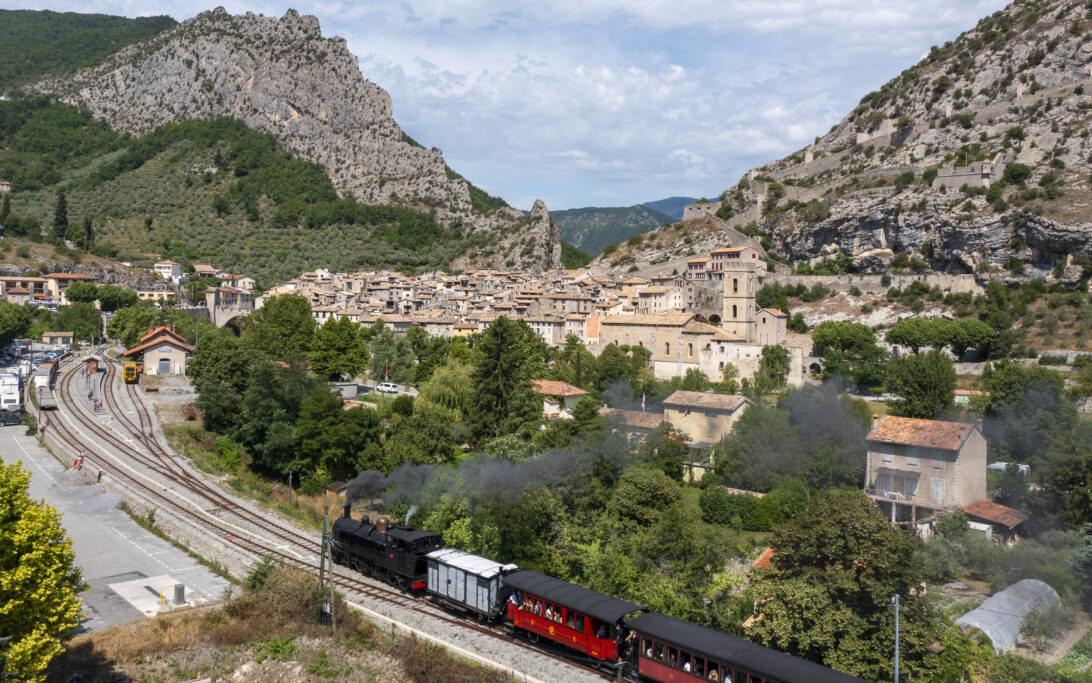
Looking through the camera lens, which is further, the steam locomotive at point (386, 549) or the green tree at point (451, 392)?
the green tree at point (451, 392)

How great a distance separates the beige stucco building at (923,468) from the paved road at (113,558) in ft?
83.8

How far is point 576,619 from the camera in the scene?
16.0m

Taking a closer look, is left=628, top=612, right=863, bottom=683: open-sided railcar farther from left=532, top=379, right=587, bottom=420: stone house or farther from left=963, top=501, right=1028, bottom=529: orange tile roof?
left=532, top=379, right=587, bottom=420: stone house

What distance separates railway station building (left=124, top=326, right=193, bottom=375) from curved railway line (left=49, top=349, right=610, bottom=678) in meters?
5.84

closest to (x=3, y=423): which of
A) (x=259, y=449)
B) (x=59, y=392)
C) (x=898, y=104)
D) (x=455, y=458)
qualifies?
(x=59, y=392)

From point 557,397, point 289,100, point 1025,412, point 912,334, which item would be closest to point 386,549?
point 557,397

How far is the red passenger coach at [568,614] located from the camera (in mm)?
15641

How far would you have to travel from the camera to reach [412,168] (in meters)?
141

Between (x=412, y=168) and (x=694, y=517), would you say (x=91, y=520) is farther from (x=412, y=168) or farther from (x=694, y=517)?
(x=412, y=168)

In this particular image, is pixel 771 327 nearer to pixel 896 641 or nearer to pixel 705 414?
pixel 705 414

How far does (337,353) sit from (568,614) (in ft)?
131

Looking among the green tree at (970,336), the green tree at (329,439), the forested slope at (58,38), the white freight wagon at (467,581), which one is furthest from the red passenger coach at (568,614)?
the forested slope at (58,38)

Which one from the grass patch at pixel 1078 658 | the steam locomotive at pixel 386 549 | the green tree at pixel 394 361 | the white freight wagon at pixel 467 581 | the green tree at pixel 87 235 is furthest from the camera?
the green tree at pixel 87 235

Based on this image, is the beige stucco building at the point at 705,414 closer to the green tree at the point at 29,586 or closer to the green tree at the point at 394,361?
the green tree at the point at 394,361
